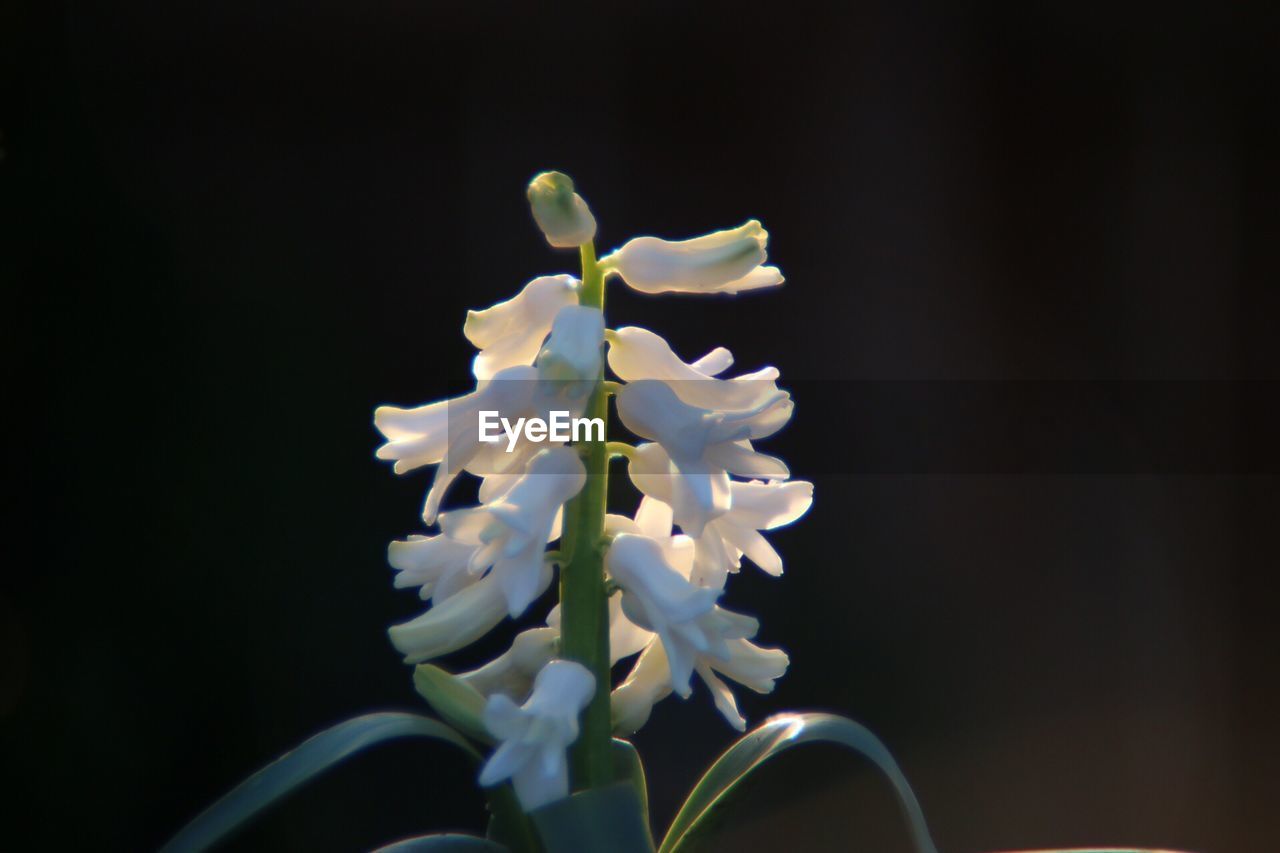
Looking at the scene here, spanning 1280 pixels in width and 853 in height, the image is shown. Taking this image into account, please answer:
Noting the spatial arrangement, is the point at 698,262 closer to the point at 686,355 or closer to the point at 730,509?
the point at 730,509

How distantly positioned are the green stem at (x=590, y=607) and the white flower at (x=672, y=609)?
17 mm

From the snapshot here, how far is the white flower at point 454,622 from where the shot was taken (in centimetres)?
75

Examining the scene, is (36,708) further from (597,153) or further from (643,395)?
(643,395)

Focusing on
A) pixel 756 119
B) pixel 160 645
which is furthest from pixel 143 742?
pixel 756 119

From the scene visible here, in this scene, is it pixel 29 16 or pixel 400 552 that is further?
pixel 29 16

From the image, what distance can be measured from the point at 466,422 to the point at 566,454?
0.08 m

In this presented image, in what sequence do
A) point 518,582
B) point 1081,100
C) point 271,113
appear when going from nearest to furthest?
point 518,582
point 271,113
point 1081,100

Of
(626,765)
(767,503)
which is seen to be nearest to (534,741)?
(626,765)

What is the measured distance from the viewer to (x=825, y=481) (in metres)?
2.26

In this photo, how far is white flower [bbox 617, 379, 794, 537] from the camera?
729 mm

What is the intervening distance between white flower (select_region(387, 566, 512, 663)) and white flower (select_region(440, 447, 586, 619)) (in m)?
0.02

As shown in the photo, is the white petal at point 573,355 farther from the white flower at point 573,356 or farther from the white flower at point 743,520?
the white flower at point 743,520

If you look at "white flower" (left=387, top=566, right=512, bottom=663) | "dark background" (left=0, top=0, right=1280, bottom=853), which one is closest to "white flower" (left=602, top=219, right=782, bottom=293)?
"white flower" (left=387, top=566, right=512, bottom=663)

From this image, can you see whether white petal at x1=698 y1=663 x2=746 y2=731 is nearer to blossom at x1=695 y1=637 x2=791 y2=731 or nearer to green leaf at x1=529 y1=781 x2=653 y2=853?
blossom at x1=695 y1=637 x2=791 y2=731
